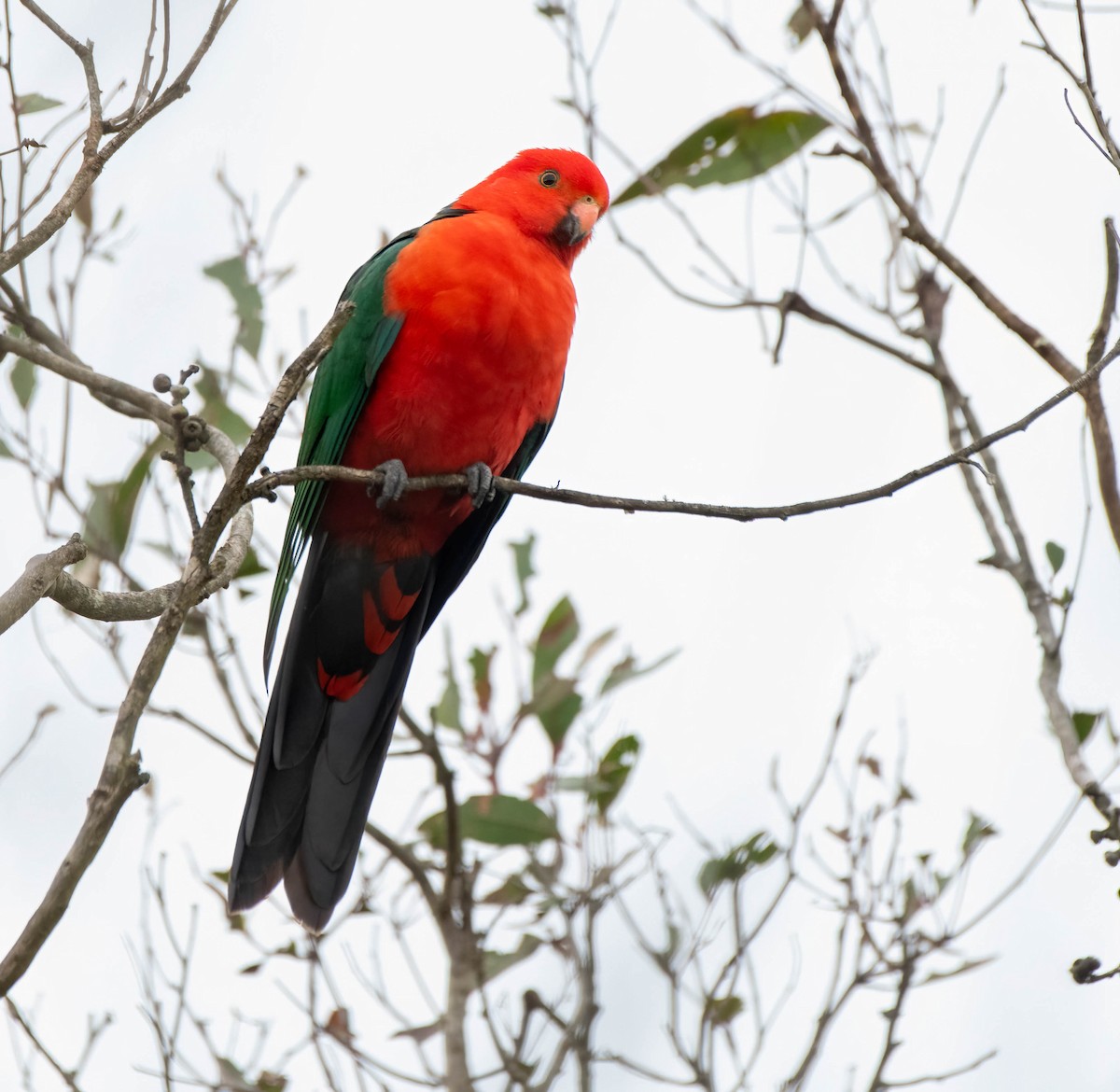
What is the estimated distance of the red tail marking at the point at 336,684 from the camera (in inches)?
136

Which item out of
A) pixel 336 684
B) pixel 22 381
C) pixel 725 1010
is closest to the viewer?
pixel 725 1010

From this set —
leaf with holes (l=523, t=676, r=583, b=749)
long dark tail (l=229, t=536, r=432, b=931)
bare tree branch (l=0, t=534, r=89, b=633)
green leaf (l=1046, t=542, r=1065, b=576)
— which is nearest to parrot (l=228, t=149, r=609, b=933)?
long dark tail (l=229, t=536, r=432, b=931)

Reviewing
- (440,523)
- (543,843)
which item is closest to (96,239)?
(440,523)

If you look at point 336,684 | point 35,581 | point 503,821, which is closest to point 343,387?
point 336,684

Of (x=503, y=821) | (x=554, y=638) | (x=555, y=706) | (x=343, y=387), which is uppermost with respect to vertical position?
(x=343, y=387)

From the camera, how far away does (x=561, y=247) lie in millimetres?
3750

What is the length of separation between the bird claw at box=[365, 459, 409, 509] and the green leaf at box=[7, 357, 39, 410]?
1.09m

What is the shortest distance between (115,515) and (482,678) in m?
1.13

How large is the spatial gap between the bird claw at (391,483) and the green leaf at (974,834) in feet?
5.86

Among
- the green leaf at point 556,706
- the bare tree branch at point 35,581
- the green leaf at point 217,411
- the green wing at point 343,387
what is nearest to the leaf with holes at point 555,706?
the green leaf at point 556,706

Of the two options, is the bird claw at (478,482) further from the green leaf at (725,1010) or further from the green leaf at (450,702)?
the green leaf at (725,1010)

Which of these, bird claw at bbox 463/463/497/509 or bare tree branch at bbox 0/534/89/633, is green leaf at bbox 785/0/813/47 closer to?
bird claw at bbox 463/463/497/509

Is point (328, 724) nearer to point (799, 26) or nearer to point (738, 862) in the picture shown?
point (738, 862)

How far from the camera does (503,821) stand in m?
3.47
